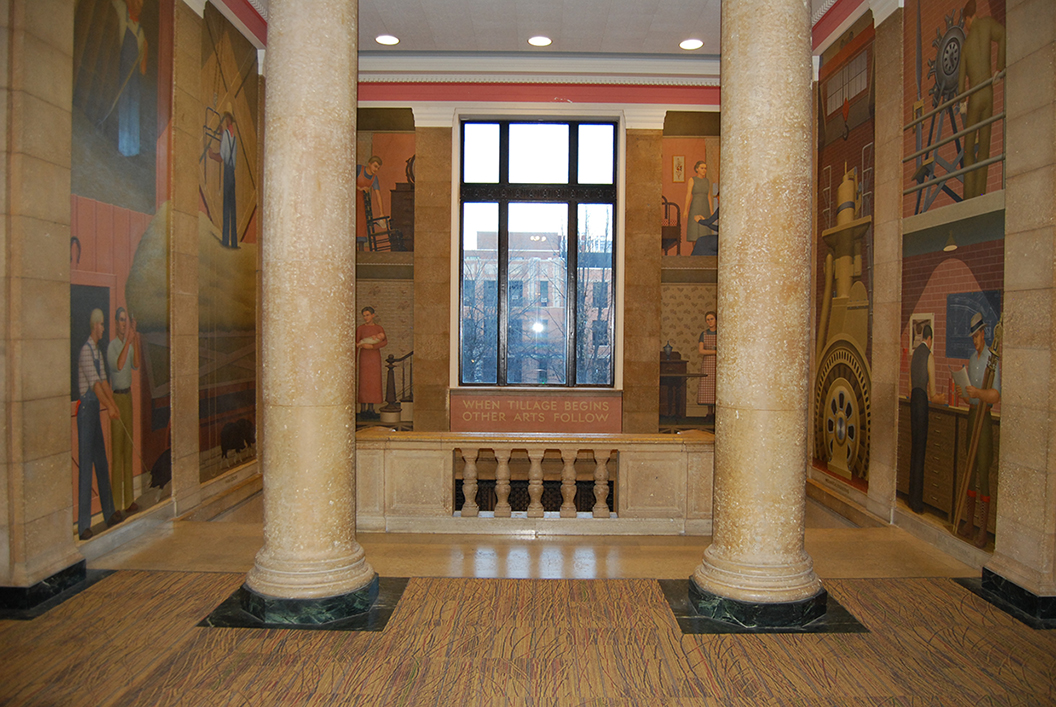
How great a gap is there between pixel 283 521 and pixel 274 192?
177 centimetres

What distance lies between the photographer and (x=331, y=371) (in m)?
3.71

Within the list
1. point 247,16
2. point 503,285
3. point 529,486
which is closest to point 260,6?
point 247,16

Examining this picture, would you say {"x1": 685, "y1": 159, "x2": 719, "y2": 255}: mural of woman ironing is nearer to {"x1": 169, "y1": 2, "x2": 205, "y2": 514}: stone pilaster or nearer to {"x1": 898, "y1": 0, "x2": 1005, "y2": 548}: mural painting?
{"x1": 898, "y1": 0, "x2": 1005, "y2": 548}: mural painting

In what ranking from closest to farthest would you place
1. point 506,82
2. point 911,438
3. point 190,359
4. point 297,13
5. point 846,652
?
point 846,652 → point 297,13 → point 911,438 → point 190,359 → point 506,82

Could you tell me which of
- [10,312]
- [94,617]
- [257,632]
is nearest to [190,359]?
[10,312]

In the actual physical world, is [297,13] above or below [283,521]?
above

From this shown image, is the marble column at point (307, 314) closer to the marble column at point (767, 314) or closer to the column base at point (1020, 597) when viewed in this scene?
the marble column at point (767, 314)

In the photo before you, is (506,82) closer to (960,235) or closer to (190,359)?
(190,359)

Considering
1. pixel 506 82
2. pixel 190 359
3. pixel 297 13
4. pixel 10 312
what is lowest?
pixel 190 359

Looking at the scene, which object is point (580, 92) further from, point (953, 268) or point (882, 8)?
point (953, 268)

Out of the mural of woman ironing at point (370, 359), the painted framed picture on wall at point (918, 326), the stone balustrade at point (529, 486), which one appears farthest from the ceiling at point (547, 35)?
the stone balustrade at point (529, 486)

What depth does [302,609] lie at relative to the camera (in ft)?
11.9

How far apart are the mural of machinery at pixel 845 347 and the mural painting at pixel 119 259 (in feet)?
20.1

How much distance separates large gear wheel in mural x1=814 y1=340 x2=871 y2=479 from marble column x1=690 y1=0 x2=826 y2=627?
119 inches
